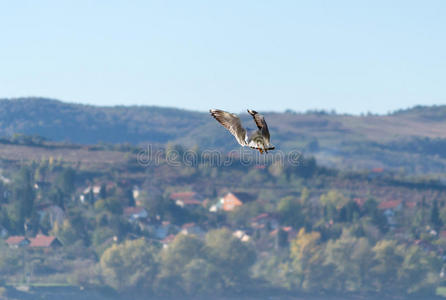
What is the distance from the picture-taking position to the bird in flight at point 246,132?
40.2m

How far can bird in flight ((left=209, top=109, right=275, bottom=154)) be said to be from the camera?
4022 cm

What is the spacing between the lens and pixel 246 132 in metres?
40.6

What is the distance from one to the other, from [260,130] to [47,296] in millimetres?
165267

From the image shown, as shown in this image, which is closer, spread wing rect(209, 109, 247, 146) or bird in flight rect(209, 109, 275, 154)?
bird in flight rect(209, 109, 275, 154)

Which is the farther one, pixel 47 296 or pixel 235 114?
pixel 47 296

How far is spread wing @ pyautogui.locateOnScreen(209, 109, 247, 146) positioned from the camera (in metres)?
40.6

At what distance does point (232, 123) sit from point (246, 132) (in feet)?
2.07

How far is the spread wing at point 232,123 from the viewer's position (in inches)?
1597

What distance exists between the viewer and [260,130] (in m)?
40.3

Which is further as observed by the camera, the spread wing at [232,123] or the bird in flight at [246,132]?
the spread wing at [232,123]

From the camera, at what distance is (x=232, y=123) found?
4066cm

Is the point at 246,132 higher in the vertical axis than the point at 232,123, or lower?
lower

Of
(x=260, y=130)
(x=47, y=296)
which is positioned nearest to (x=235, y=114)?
(x=260, y=130)

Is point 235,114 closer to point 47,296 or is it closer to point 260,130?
point 260,130
